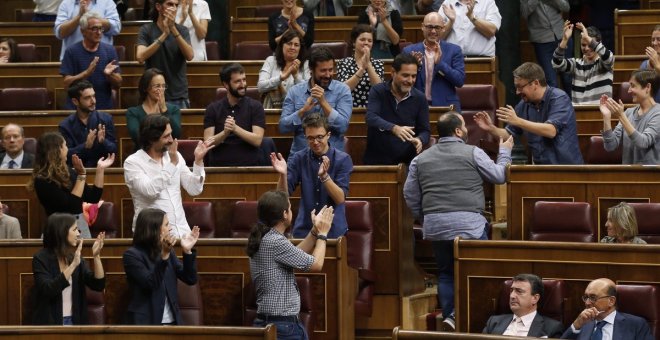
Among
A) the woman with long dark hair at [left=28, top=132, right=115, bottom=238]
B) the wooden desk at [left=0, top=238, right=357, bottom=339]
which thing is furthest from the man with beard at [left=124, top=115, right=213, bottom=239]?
the woman with long dark hair at [left=28, top=132, right=115, bottom=238]

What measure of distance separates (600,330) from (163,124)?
2.14 meters

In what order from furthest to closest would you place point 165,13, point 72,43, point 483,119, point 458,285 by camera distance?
point 72,43 < point 165,13 < point 483,119 < point 458,285

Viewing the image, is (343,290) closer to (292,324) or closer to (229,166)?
(292,324)

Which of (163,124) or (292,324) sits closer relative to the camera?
(292,324)

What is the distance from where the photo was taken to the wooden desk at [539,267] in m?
5.86

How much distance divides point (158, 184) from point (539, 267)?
1719mm

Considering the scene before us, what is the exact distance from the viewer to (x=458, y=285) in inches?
241

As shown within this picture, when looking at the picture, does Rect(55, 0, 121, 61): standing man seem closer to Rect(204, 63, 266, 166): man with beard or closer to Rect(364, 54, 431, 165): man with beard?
Rect(204, 63, 266, 166): man with beard

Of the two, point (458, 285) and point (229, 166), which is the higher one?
point (229, 166)

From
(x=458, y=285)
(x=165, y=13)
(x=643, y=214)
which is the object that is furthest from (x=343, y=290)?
(x=165, y=13)

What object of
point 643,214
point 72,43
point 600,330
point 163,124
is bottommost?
point 600,330

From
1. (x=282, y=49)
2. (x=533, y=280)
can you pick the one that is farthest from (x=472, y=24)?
(x=533, y=280)

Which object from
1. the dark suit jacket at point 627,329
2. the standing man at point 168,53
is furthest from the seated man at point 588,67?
the dark suit jacket at point 627,329

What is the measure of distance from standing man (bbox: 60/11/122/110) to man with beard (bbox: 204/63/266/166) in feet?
4.56
